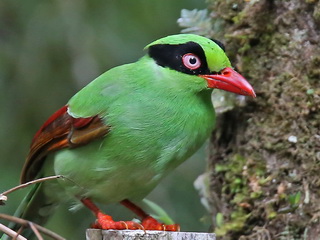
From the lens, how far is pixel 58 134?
13.7 feet

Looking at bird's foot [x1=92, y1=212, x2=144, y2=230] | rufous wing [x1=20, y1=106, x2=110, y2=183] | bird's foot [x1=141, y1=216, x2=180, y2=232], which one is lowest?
bird's foot [x1=141, y1=216, x2=180, y2=232]

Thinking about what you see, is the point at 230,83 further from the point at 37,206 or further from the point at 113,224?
the point at 37,206

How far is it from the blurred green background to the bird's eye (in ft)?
7.18

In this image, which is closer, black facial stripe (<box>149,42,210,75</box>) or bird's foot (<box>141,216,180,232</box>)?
bird's foot (<box>141,216,180,232</box>)

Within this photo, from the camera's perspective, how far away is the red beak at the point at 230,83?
12.5 feet

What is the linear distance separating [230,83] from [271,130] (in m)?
0.54

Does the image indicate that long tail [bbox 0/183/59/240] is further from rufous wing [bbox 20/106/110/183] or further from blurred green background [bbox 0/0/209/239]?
blurred green background [bbox 0/0/209/239]

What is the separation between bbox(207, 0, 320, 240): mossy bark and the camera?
405cm

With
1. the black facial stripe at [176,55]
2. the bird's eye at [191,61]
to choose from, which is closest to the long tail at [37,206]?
the black facial stripe at [176,55]

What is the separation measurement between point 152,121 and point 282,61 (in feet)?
3.00

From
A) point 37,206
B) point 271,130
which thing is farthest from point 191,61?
point 37,206

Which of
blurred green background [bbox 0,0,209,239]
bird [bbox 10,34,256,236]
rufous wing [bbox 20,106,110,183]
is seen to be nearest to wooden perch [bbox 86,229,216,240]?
bird [bbox 10,34,256,236]

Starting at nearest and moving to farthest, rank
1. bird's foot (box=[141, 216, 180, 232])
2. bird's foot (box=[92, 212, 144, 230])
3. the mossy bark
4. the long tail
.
→ bird's foot (box=[92, 212, 144, 230]), bird's foot (box=[141, 216, 180, 232]), the mossy bark, the long tail

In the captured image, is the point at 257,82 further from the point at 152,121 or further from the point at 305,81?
the point at 152,121
